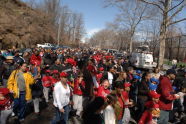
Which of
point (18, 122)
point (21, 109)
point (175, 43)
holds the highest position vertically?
point (175, 43)

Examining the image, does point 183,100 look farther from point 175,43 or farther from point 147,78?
point 175,43

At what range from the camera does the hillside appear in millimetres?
32875

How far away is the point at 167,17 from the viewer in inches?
608

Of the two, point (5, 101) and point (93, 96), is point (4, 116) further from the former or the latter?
point (93, 96)

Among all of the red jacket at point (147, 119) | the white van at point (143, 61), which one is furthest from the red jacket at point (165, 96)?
the white van at point (143, 61)

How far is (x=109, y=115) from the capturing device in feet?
12.2

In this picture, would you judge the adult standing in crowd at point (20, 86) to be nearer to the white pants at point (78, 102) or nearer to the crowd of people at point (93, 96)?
the crowd of people at point (93, 96)

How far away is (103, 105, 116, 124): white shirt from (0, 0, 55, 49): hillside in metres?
29.2

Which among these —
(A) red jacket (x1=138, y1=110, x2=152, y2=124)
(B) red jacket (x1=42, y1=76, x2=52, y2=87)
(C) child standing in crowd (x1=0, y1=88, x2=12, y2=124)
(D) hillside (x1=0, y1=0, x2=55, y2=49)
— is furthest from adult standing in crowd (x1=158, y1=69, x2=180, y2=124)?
(D) hillside (x1=0, y1=0, x2=55, y2=49)

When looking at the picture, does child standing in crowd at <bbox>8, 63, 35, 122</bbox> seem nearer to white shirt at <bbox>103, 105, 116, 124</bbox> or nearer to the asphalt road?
the asphalt road

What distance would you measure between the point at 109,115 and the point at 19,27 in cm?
3702

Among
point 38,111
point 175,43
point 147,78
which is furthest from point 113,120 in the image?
point 175,43

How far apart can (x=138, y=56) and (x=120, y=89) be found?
20.5 m

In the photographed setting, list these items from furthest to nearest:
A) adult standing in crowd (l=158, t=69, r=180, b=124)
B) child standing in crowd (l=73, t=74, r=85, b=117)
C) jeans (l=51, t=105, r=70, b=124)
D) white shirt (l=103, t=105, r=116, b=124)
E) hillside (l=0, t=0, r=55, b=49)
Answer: hillside (l=0, t=0, r=55, b=49)
child standing in crowd (l=73, t=74, r=85, b=117)
adult standing in crowd (l=158, t=69, r=180, b=124)
jeans (l=51, t=105, r=70, b=124)
white shirt (l=103, t=105, r=116, b=124)
